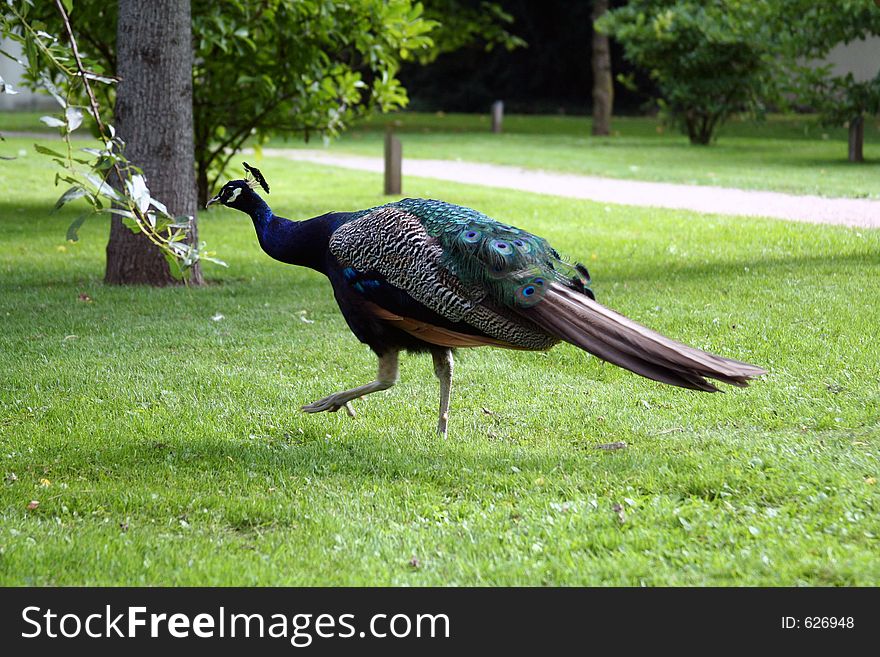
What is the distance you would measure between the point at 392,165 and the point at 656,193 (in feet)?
13.1

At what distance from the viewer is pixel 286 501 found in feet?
15.7

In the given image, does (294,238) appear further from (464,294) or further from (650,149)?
(650,149)

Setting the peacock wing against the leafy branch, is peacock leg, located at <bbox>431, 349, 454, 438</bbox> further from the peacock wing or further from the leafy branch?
the leafy branch

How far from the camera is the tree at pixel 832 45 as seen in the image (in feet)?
63.2

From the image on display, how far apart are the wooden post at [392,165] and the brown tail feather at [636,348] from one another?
12.1m

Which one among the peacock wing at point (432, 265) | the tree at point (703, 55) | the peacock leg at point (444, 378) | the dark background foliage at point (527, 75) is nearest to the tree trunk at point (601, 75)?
the tree at point (703, 55)

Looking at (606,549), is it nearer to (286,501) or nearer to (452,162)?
(286,501)

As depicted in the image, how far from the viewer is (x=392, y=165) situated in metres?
16.9

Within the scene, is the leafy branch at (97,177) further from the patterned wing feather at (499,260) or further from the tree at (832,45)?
the tree at (832,45)

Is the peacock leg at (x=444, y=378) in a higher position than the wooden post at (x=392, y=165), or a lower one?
lower

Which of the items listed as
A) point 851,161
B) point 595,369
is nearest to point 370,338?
point 595,369

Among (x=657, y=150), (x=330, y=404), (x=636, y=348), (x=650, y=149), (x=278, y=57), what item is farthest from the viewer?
(x=650, y=149)

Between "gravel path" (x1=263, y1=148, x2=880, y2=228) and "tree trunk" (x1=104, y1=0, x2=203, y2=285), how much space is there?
709 centimetres

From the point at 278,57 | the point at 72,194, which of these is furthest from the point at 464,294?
the point at 278,57
